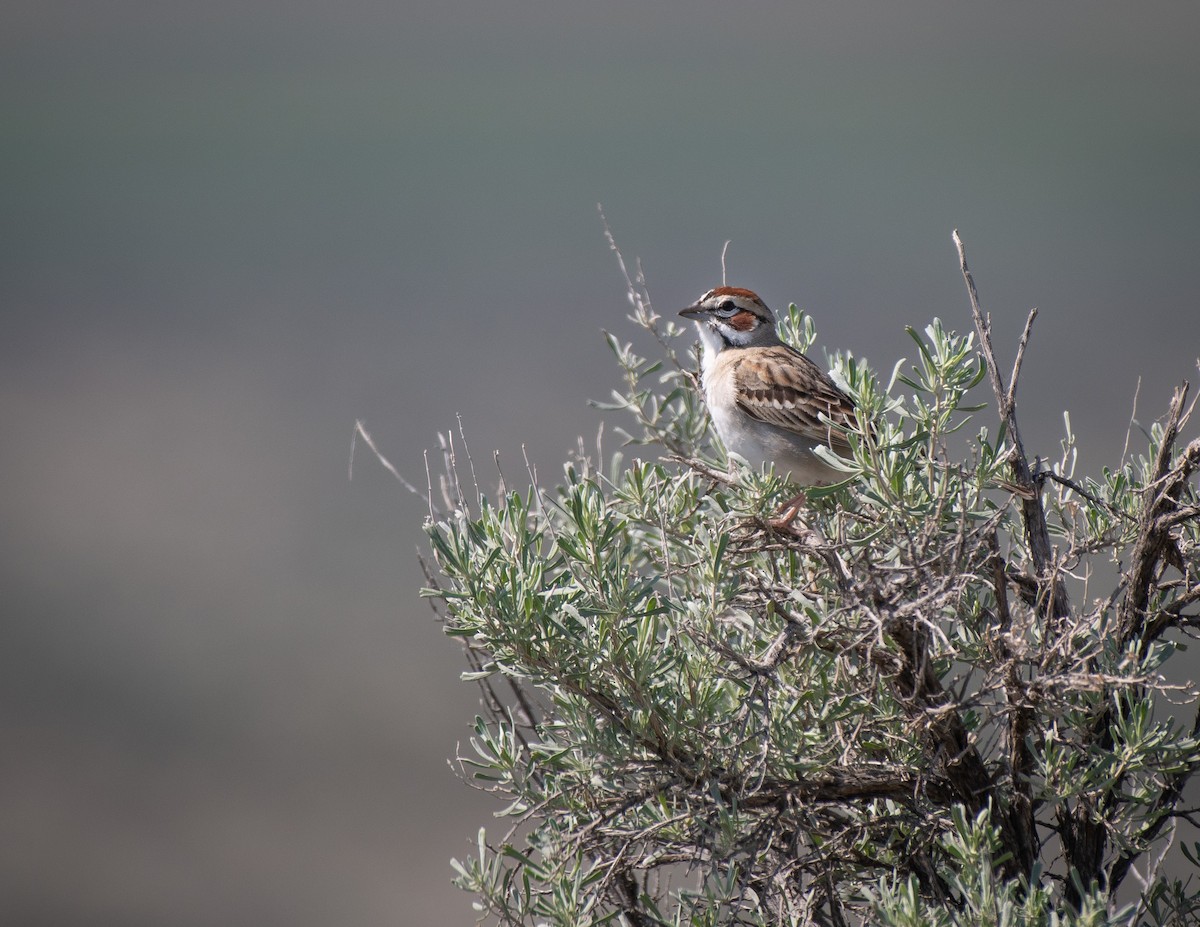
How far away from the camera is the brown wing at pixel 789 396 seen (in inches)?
127

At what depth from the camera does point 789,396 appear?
3.31m

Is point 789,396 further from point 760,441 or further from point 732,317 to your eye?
point 732,317

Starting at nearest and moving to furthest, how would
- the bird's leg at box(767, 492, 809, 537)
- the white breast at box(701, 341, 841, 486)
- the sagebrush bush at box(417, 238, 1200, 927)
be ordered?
the sagebrush bush at box(417, 238, 1200, 927) < the bird's leg at box(767, 492, 809, 537) < the white breast at box(701, 341, 841, 486)

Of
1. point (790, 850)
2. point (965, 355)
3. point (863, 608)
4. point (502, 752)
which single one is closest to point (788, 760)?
point (790, 850)

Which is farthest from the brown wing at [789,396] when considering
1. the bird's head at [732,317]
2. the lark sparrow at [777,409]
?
the bird's head at [732,317]

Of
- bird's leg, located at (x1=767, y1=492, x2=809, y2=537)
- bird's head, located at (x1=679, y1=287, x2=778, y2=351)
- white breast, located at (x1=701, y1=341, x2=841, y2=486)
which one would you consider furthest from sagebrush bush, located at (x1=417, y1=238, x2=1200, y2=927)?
bird's head, located at (x1=679, y1=287, x2=778, y2=351)

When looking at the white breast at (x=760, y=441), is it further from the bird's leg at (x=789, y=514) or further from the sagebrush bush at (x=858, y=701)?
the sagebrush bush at (x=858, y=701)

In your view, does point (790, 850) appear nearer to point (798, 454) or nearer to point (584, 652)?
point (584, 652)

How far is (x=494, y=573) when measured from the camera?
202cm

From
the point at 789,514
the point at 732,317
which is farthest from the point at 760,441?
the point at 732,317

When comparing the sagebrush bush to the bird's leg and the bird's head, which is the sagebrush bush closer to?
the bird's leg

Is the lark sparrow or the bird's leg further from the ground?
the lark sparrow

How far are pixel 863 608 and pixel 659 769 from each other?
1.65 feet

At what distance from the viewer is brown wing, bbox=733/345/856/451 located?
10.6 feet
